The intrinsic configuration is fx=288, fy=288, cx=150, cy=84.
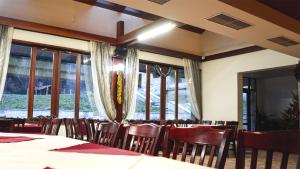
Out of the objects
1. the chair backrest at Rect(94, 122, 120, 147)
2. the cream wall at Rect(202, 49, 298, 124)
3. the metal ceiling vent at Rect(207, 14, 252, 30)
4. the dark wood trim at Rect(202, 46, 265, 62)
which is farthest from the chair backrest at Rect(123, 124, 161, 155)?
the dark wood trim at Rect(202, 46, 265, 62)

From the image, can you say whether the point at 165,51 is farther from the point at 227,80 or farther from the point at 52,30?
the point at 52,30

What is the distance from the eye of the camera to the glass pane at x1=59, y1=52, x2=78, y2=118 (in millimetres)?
7012

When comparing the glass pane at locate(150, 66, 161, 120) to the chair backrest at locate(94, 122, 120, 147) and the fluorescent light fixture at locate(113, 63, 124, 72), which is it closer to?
the fluorescent light fixture at locate(113, 63, 124, 72)

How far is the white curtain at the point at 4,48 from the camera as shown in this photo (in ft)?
19.7

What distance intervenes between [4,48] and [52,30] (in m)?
1.14

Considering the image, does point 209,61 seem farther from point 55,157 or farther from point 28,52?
point 55,157

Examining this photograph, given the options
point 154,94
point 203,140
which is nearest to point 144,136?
point 203,140

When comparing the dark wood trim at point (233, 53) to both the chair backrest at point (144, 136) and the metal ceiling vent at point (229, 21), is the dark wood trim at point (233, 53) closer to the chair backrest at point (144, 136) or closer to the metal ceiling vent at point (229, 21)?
the metal ceiling vent at point (229, 21)

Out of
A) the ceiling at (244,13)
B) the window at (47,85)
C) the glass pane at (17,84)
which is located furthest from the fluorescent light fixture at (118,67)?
the ceiling at (244,13)

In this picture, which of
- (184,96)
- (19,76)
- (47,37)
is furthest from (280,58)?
(19,76)

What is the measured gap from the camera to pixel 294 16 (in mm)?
5520

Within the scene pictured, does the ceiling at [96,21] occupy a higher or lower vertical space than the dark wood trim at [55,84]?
higher

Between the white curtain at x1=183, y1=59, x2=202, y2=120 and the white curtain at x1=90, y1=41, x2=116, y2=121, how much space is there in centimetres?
278

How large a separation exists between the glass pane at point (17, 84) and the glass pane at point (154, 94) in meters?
3.52
